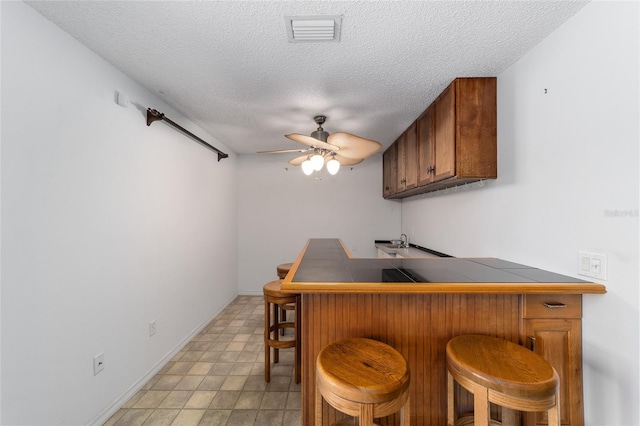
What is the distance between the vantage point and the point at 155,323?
7.48 ft

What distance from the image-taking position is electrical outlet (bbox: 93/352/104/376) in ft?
5.50

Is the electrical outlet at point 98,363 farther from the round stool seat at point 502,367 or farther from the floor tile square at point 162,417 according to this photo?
the round stool seat at point 502,367

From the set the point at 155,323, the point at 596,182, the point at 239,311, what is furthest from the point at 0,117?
the point at 239,311

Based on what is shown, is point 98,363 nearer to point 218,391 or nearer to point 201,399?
point 201,399

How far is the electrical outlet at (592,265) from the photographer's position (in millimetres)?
1240

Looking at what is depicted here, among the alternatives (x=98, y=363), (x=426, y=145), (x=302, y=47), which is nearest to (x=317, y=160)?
(x=302, y=47)

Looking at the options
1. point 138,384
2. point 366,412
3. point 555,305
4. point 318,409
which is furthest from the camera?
point 138,384

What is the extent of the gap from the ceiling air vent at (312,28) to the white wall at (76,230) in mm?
1321

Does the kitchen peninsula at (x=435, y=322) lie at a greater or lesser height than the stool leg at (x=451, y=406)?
greater

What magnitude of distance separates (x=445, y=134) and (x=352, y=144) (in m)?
0.76

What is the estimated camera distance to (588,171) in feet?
4.27

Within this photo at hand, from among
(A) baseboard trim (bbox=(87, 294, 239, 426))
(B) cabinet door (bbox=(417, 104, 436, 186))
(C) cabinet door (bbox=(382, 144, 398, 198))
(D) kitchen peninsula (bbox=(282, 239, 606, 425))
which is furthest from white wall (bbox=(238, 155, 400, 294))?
(D) kitchen peninsula (bbox=(282, 239, 606, 425))

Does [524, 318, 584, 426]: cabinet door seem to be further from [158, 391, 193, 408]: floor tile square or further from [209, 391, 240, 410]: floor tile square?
[158, 391, 193, 408]: floor tile square

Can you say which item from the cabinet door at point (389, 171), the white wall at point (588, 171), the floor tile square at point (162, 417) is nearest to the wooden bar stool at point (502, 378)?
the white wall at point (588, 171)
